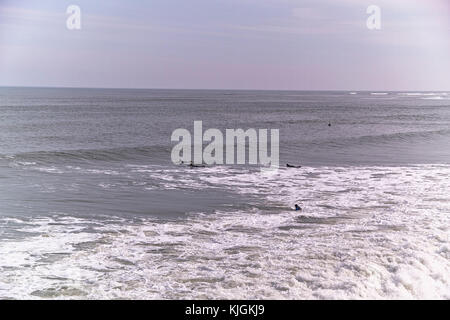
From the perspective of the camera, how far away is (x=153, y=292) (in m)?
11.4

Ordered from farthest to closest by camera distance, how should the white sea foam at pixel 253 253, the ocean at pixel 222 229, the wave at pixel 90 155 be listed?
the wave at pixel 90 155 → the ocean at pixel 222 229 → the white sea foam at pixel 253 253

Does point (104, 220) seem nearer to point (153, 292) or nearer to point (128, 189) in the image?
point (128, 189)

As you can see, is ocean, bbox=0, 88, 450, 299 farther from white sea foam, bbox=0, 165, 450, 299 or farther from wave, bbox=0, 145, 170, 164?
wave, bbox=0, 145, 170, 164

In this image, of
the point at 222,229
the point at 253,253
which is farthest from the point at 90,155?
the point at 253,253

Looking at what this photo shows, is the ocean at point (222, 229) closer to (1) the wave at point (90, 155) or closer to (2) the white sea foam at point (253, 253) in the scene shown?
(2) the white sea foam at point (253, 253)

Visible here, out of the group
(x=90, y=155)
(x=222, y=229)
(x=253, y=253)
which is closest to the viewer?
(x=253, y=253)

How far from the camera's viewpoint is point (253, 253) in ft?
45.9

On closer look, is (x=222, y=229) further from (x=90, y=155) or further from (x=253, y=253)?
(x=90, y=155)

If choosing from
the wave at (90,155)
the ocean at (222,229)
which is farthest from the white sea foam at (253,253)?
the wave at (90,155)

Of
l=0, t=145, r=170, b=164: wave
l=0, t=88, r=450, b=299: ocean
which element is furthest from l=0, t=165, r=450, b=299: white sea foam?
l=0, t=145, r=170, b=164: wave

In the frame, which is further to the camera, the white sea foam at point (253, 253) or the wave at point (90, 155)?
the wave at point (90, 155)

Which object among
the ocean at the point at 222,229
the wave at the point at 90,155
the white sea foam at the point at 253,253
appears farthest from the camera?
the wave at the point at 90,155

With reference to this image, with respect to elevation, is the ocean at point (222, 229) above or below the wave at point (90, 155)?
below

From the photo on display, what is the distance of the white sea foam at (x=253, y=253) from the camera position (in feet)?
37.7
